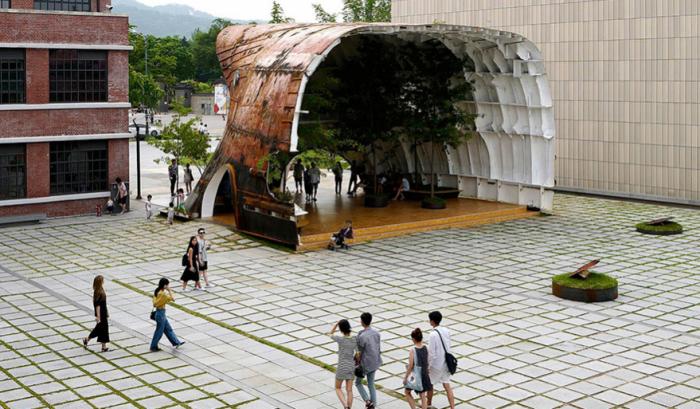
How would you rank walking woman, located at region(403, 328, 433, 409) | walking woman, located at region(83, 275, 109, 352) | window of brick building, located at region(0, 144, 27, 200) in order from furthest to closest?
window of brick building, located at region(0, 144, 27, 200)
walking woman, located at region(83, 275, 109, 352)
walking woman, located at region(403, 328, 433, 409)

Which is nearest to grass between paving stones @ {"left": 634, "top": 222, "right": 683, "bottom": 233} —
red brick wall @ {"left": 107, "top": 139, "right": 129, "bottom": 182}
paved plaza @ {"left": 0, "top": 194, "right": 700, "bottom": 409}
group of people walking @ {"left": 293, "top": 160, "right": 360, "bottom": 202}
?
paved plaza @ {"left": 0, "top": 194, "right": 700, "bottom": 409}

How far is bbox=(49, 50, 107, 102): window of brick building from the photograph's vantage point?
32719 mm

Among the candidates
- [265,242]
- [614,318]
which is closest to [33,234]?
[265,242]

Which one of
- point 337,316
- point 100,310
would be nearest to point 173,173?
point 337,316

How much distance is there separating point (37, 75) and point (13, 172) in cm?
356

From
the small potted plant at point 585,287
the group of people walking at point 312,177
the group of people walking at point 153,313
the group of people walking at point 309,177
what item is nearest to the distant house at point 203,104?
the group of people walking at point 312,177

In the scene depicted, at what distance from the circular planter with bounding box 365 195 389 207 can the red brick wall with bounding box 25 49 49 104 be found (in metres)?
12.3

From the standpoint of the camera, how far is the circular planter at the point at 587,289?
20859 millimetres

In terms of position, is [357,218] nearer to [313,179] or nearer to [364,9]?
[313,179]

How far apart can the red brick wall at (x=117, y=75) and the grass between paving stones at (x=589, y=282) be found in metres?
19.4

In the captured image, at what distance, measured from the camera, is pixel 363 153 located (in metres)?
37.5

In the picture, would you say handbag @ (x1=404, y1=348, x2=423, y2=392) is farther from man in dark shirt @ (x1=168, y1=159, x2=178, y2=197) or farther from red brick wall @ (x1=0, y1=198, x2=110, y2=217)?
man in dark shirt @ (x1=168, y1=159, x2=178, y2=197)

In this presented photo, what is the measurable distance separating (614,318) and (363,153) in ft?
63.0

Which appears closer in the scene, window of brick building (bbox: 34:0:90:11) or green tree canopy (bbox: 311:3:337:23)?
window of brick building (bbox: 34:0:90:11)
